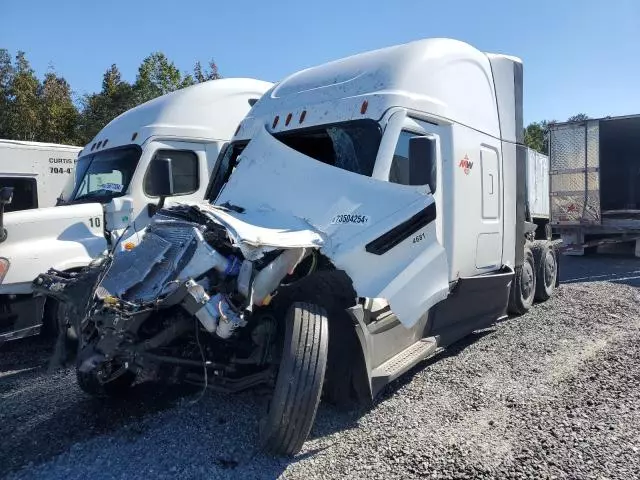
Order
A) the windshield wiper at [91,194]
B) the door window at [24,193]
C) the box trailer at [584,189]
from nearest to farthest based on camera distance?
the windshield wiper at [91,194], the door window at [24,193], the box trailer at [584,189]

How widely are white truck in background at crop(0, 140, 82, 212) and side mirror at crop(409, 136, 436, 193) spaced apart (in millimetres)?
7840

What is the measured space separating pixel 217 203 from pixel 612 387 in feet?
12.6

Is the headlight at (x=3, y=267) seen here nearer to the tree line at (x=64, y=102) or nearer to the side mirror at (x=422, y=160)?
the side mirror at (x=422, y=160)

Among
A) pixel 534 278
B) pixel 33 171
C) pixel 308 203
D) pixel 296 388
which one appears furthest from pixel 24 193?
pixel 534 278

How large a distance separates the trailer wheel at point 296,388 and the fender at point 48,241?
395 cm

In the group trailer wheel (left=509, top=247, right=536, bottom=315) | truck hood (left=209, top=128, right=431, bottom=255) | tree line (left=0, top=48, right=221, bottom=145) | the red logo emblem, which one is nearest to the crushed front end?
truck hood (left=209, top=128, right=431, bottom=255)

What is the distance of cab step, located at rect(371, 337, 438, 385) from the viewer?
3958 mm

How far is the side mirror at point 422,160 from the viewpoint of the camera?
13.8 feet

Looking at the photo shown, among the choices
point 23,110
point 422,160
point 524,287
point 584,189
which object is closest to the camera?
point 422,160

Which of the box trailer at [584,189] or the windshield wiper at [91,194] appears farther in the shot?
the box trailer at [584,189]

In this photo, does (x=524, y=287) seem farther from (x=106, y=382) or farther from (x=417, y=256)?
(x=106, y=382)

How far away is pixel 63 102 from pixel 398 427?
21695 millimetres

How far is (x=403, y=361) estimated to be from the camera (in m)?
4.29

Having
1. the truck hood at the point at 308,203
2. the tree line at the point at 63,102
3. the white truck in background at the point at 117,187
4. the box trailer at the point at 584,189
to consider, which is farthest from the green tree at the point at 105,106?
the truck hood at the point at 308,203
